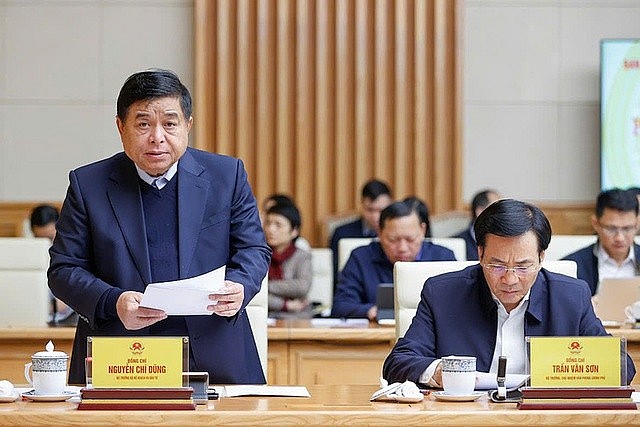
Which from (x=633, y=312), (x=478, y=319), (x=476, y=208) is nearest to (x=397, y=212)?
(x=633, y=312)

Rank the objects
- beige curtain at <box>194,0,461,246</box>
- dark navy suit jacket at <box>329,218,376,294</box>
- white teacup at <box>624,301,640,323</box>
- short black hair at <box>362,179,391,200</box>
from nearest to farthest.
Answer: white teacup at <box>624,301,640,323</box>, short black hair at <box>362,179,391,200</box>, dark navy suit jacket at <box>329,218,376,294</box>, beige curtain at <box>194,0,461,246</box>

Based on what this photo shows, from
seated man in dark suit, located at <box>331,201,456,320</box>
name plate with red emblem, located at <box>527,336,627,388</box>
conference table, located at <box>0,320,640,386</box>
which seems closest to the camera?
name plate with red emblem, located at <box>527,336,627,388</box>

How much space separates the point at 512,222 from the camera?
3127 mm

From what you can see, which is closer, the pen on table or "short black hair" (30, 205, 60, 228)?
the pen on table

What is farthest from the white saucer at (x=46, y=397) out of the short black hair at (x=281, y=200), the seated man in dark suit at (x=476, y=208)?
the seated man in dark suit at (x=476, y=208)

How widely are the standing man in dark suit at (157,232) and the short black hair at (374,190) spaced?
14.3 feet

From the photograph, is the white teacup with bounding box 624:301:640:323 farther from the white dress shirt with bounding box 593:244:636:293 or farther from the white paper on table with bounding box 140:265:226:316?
the white paper on table with bounding box 140:265:226:316

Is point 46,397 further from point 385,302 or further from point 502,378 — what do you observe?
point 385,302

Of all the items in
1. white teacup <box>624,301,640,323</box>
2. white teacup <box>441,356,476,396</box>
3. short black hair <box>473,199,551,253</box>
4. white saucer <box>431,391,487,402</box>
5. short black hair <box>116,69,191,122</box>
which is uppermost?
short black hair <box>116,69,191,122</box>

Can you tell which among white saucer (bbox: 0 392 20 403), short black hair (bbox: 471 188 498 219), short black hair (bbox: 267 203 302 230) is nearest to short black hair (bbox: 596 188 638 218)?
short black hair (bbox: 471 188 498 219)

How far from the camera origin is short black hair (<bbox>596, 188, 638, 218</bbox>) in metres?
5.85

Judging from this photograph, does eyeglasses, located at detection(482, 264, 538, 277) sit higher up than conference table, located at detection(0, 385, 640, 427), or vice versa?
eyeglasses, located at detection(482, 264, 538, 277)

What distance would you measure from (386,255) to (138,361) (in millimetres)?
3310

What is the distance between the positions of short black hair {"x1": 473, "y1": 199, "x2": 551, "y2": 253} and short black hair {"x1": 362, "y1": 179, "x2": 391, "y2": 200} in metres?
4.50
